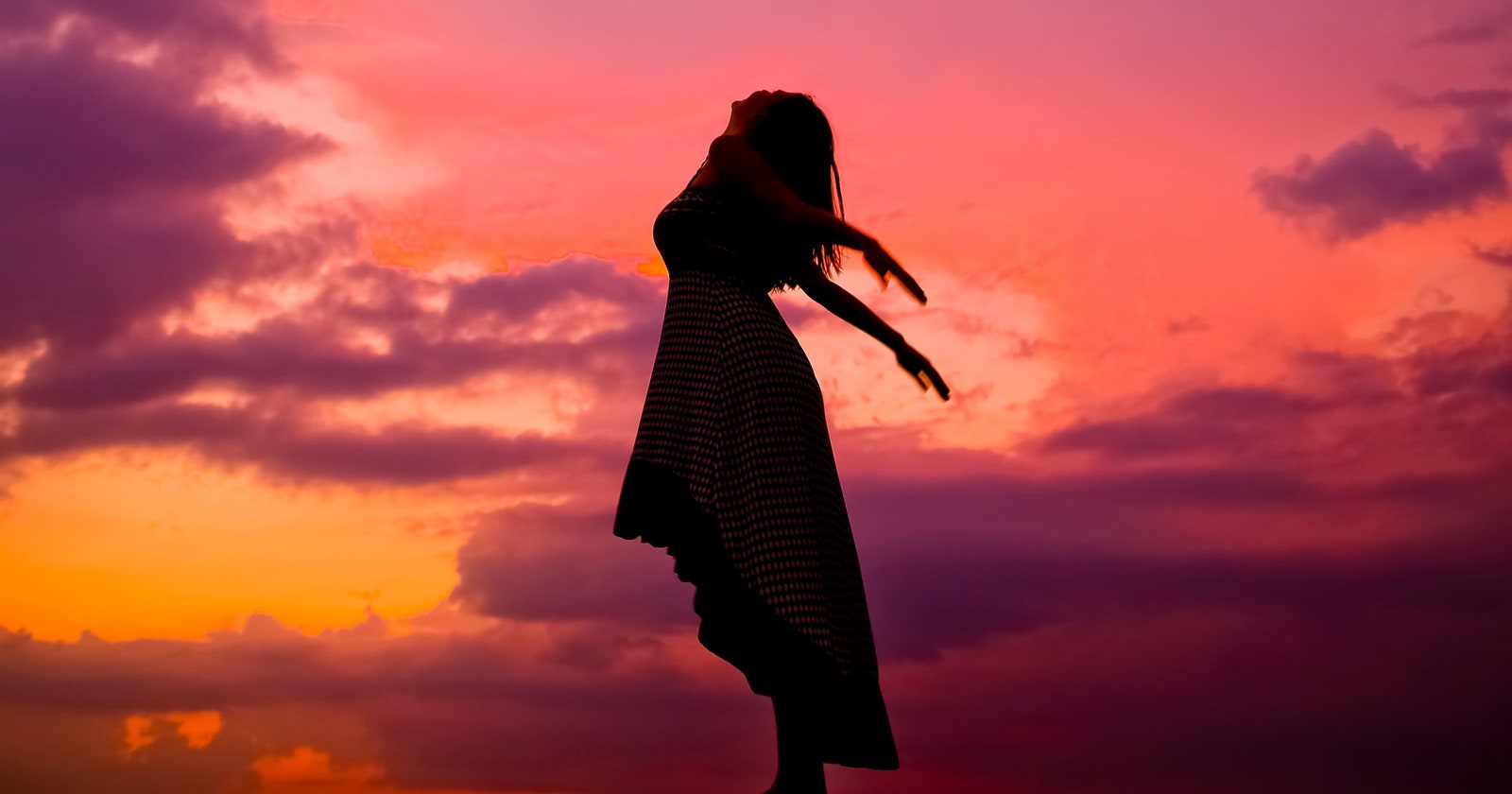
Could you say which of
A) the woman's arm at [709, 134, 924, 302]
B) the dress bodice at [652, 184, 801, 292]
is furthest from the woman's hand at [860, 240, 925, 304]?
the dress bodice at [652, 184, 801, 292]

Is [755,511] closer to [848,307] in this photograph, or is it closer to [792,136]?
[848,307]

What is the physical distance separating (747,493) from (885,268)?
0.85 metres

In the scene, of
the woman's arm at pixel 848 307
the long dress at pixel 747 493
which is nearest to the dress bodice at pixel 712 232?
the long dress at pixel 747 493

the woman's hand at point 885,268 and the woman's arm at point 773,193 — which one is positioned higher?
the woman's arm at point 773,193

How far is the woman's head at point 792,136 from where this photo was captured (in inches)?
195

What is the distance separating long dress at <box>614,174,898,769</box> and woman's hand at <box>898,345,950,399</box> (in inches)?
13.7

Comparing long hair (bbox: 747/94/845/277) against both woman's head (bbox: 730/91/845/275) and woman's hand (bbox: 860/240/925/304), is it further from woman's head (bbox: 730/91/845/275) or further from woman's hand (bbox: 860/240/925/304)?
woman's hand (bbox: 860/240/925/304)

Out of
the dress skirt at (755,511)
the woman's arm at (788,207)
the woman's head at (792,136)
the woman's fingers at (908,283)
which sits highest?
the woman's head at (792,136)

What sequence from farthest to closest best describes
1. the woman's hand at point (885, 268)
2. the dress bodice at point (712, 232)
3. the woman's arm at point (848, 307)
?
the woman's arm at point (848, 307) → the dress bodice at point (712, 232) → the woman's hand at point (885, 268)

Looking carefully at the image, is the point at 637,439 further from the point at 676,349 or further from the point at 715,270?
the point at 715,270

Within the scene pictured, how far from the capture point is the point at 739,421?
14.7ft

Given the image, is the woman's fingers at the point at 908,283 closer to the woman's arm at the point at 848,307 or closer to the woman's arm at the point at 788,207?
the woman's arm at the point at 788,207

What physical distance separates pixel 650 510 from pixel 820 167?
146 cm

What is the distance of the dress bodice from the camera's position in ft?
15.5
